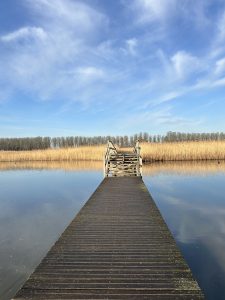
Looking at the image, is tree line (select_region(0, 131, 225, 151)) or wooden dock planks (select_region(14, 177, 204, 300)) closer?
wooden dock planks (select_region(14, 177, 204, 300))

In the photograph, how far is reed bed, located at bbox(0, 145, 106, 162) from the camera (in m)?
40.8

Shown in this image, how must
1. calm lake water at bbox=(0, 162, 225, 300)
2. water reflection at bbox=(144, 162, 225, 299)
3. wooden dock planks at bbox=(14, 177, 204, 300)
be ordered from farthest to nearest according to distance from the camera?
calm lake water at bbox=(0, 162, 225, 300) < water reflection at bbox=(144, 162, 225, 299) < wooden dock planks at bbox=(14, 177, 204, 300)

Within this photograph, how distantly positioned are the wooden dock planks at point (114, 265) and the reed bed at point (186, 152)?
2738 cm

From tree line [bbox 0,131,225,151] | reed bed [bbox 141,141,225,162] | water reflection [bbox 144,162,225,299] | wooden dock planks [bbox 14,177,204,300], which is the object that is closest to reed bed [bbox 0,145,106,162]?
reed bed [bbox 141,141,225,162]

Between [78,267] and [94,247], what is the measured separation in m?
1.10

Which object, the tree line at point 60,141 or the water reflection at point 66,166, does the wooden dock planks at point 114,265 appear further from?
the tree line at point 60,141

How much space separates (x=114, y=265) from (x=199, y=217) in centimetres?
787

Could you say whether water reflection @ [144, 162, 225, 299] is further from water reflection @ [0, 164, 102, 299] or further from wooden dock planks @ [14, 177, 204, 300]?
water reflection @ [0, 164, 102, 299]

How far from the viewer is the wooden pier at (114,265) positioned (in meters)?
4.69

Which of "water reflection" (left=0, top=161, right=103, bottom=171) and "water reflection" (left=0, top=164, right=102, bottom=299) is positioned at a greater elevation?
"water reflection" (left=0, top=164, right=102, bottom=299)

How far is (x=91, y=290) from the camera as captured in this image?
4738 millimetres

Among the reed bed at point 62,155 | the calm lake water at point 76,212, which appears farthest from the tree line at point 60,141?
the calm lake water at point 76,212

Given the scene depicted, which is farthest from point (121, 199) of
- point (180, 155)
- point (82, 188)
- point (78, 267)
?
point (180, 155)

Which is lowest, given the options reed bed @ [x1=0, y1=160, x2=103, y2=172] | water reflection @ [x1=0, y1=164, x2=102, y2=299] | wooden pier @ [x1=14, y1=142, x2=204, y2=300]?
reed bed @ [x1=0, y1=160, x2=103, y2=172]
